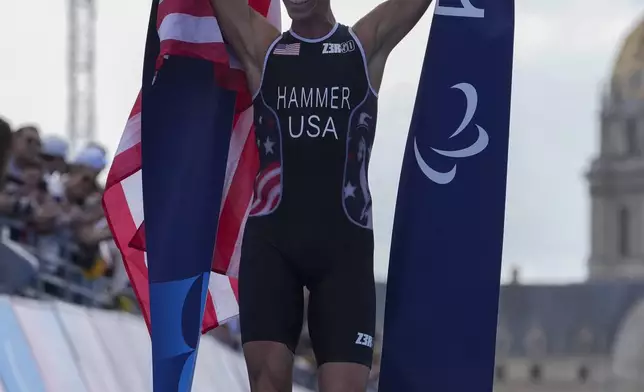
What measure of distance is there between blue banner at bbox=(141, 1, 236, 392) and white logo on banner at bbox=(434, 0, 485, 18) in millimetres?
661

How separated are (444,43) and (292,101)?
1.62ft

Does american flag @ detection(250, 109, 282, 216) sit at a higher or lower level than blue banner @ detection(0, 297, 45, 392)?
higher

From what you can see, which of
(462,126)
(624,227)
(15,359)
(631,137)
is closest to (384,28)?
(462,126)

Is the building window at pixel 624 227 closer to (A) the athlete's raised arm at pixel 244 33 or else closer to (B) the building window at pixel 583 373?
(B) the building window at pixel 583 373

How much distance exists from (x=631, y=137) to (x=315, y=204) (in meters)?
115

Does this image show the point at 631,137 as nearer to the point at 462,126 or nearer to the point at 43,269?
the point at 43,269

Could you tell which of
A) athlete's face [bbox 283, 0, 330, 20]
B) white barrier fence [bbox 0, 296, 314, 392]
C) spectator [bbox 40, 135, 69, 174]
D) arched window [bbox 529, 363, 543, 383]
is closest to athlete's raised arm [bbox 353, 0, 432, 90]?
Answer: athlete's face [bbox 283, 0, 330, 20]

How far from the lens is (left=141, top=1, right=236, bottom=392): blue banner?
529 cm

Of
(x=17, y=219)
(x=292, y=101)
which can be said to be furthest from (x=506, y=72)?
(x=17, y=219)

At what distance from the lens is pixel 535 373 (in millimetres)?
110125

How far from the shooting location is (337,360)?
16.7ft

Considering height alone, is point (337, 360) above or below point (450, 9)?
below

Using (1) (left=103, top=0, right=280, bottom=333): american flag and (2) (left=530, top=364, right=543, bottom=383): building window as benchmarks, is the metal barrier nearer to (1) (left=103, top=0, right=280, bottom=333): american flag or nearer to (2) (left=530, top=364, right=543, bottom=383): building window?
(1) (left=103, top=0, right=280, bottom=333): american flag

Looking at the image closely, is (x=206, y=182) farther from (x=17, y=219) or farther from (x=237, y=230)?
(x=17, y=219)
